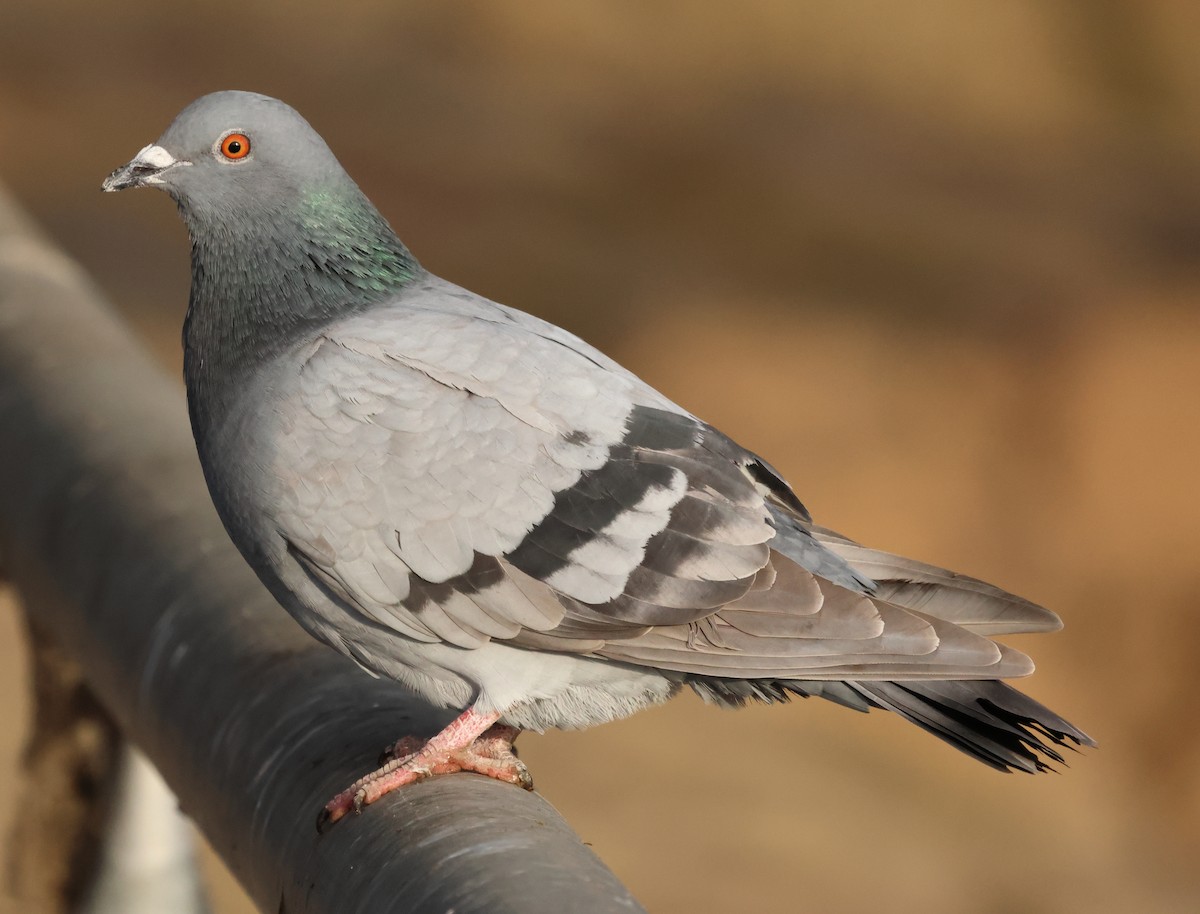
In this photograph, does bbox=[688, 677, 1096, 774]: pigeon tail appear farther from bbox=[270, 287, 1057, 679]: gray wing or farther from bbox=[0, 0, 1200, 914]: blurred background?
bbox=[0, 0, 1200, 914]: blurred background

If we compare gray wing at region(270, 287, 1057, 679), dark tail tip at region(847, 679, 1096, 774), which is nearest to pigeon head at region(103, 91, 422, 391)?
gray wing at region(270, 287, 1057, 679)

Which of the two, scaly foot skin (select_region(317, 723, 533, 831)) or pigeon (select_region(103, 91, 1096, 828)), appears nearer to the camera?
scaly foot skin (select_region(317, 723, 533, 831))

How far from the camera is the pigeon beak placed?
122 inches

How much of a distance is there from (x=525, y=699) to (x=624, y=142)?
11.6 metres

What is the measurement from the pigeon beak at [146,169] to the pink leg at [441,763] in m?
1.28

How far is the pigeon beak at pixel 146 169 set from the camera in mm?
3088

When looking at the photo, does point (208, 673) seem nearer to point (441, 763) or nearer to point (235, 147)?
point (441, 763)

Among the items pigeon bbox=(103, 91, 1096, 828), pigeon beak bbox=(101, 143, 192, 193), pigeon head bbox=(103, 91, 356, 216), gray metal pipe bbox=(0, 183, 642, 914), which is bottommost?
gray metal pipe bbox=(0, 183, 642, 914)

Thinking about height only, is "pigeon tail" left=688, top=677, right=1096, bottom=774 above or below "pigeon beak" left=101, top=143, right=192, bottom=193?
below

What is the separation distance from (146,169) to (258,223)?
0.25 metres

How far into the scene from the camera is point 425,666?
2924mm

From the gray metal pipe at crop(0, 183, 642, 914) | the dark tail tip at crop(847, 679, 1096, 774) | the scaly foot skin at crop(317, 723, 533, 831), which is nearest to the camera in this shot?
the gray metal pipe at crop(0, 183, 642, 914)

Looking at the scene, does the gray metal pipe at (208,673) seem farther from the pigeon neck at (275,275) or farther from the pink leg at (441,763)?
the pigeon neck at (275,275)

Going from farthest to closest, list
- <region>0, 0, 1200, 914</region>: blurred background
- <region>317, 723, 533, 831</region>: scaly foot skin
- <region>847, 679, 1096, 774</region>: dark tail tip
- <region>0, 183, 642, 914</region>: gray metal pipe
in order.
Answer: <region>0, 0, 1200, 914</region>: blurred background < <region>847, 679, 1096, 774</region>: dark tail tip < <region>317, 723, 533, 831</region>: scaly foot skin < <region>0, 183, 642, 914</region>: gray metal pipe
